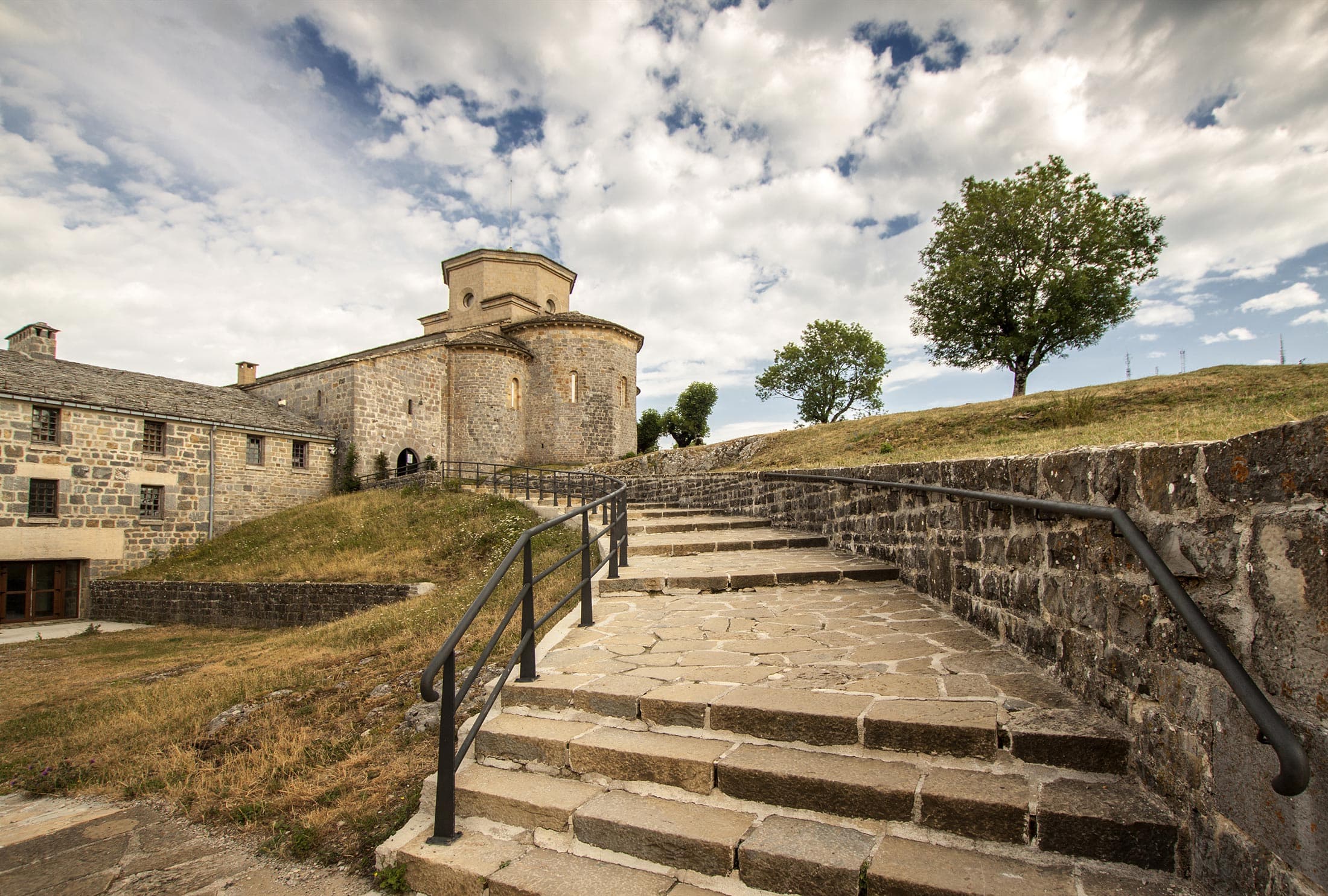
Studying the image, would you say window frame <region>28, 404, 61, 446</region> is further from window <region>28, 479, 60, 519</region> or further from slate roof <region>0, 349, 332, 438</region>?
window <region>28, 479, 60, 519</region>

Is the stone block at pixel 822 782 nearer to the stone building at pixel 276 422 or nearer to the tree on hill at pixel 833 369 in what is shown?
the stone building at pixel 276 422

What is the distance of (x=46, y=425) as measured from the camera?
18281 mm

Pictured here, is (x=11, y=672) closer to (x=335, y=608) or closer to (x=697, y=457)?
(x=335, y=608)

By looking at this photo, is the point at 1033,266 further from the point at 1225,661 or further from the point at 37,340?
the point at 37,340

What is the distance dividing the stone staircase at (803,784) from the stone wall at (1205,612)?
0.17m

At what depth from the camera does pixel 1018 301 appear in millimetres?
22656

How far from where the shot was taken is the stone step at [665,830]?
7.91ft

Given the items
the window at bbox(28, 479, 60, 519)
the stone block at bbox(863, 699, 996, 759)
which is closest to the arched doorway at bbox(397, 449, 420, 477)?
the window at bbox(28, 479, 60, 519)

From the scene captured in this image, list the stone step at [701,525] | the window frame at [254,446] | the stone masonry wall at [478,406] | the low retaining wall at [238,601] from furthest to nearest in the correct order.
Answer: the stone masonry wall at [478,406], the window frame at [254,446], the low retaining wall at [238,601], the stone step at [701,525]

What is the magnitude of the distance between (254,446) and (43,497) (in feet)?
20.2

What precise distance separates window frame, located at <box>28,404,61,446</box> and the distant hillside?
2047cm

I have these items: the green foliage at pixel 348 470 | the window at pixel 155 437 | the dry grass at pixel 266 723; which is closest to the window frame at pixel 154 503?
the window at pixel 155 437

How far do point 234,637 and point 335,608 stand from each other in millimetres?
2168

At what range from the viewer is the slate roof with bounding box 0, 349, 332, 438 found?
60.3ft
